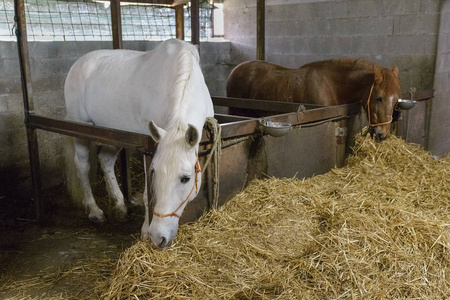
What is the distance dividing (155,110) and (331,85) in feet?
7.03

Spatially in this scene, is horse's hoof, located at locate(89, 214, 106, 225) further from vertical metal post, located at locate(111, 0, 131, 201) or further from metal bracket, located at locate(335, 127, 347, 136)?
metal bracket, located at locate(335, 127, 347, 136)

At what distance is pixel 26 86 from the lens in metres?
3.49

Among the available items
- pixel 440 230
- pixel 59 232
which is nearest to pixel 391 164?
A: pixel 440 230

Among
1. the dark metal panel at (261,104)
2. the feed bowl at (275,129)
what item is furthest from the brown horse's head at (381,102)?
the feed bowl at (275,129)

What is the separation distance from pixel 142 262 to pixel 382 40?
4.18 m

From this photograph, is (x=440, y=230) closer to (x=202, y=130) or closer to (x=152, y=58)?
(x=202, y=130)

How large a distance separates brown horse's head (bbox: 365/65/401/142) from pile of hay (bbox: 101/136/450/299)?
0.89 m

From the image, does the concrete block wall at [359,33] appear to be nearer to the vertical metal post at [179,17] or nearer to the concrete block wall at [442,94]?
the concrete block wall at [442,94]

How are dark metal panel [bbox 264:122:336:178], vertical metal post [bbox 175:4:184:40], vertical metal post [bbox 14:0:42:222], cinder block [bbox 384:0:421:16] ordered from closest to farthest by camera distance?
1. dark metal panel [bbox 264:122:336:178]
2. vertical metal post [bbox 14:0:42:222]
3. cinder block [bbox 384:0:421:16]
4. vertical metal post [bbox 175:4:184:40]

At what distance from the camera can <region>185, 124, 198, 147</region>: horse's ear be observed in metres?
2.13

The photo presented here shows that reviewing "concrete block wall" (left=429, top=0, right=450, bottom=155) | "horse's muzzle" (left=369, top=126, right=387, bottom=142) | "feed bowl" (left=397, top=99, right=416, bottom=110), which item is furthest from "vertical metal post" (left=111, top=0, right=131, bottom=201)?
"concrete block wall" (left=429, top=0, right=450, bottom=155)

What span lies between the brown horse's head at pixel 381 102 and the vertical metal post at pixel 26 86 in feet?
9.53

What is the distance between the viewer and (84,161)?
3689mm

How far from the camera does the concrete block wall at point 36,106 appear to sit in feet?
13.9
